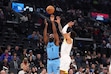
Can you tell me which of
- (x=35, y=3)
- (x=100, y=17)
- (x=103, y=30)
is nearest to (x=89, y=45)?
(x=103, y=30)

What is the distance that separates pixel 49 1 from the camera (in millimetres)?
27078

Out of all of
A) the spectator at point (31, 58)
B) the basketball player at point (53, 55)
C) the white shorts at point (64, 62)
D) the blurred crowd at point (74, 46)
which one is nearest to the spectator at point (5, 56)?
the blurred crowd at point (74, 46)

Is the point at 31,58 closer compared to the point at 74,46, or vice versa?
the point at 31,58

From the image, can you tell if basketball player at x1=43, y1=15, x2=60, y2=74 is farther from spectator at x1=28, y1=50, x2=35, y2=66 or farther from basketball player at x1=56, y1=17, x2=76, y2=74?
A: spectator at x1=28, y1=50, x2=35, y2=66

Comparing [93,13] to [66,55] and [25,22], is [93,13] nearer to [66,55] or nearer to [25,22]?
[25,22]

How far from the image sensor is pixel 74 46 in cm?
2175

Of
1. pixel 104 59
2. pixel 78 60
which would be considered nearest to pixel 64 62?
pixel 78 60

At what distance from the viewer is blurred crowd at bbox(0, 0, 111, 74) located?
1602 centimetres

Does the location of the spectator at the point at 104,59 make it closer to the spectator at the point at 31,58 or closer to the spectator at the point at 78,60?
the spectator at the point at 78,60

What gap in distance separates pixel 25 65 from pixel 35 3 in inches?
489

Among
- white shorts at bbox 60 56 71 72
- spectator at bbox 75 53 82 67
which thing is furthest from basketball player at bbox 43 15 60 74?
spectator at bbox 75 53 82 67

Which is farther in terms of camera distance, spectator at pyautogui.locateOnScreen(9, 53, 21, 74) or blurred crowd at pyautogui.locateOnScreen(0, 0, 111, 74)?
blurred crowd at pyautogui.locateOnScreen(0, 0, 111, 74)

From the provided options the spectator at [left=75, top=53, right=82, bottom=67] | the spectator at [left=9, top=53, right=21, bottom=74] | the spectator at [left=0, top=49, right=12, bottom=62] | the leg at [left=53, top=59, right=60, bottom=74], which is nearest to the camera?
the leg at [left=53, top=59, right=60, bottom=74]

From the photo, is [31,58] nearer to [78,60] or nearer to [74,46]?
[78,60]
